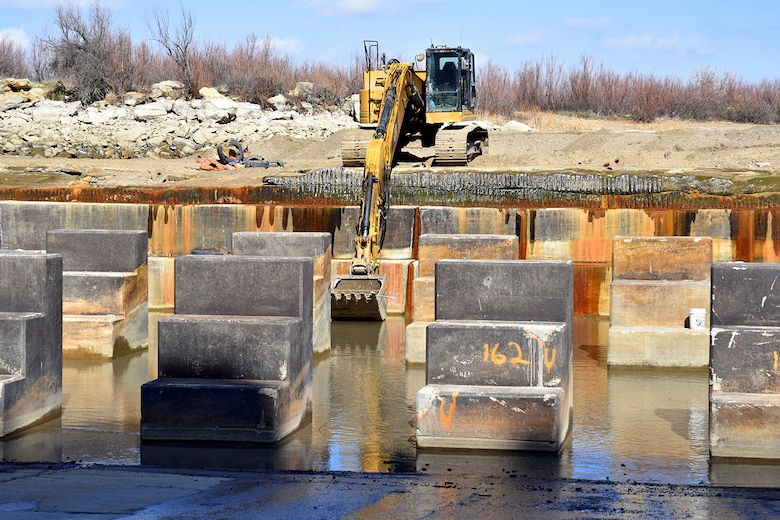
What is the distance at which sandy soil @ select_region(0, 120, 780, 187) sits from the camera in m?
25.3

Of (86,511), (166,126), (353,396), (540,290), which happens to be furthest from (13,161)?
(86,511)

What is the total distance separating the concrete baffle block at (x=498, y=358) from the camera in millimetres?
8258

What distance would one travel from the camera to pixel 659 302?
12555 mm

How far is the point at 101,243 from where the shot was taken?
1327 cm

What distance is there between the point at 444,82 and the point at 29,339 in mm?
15570

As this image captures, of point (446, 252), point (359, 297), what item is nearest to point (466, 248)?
point (446, 252)

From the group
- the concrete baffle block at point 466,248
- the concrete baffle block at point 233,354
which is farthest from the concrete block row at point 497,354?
the concrete baffle block at point 466,248

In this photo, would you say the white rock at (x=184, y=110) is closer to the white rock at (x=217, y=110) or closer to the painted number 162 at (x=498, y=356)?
the white rock at (x=217, y=110)

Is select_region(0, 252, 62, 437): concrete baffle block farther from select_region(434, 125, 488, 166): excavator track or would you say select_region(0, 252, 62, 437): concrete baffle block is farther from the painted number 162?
select_region(434, 125, 488, 166): excavator track

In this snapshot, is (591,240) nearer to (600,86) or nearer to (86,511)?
(86,511)

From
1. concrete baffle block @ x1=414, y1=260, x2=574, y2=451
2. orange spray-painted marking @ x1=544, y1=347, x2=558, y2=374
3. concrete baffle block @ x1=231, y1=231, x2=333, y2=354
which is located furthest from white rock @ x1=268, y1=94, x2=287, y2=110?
Result: orange spray-painted marking @ x1=544, y1=347, x2=558, y2=374

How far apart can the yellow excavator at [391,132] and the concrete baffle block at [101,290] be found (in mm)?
3161

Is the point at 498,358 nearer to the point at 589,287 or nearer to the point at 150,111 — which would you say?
the point at 589,287

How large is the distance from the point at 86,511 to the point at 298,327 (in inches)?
131
